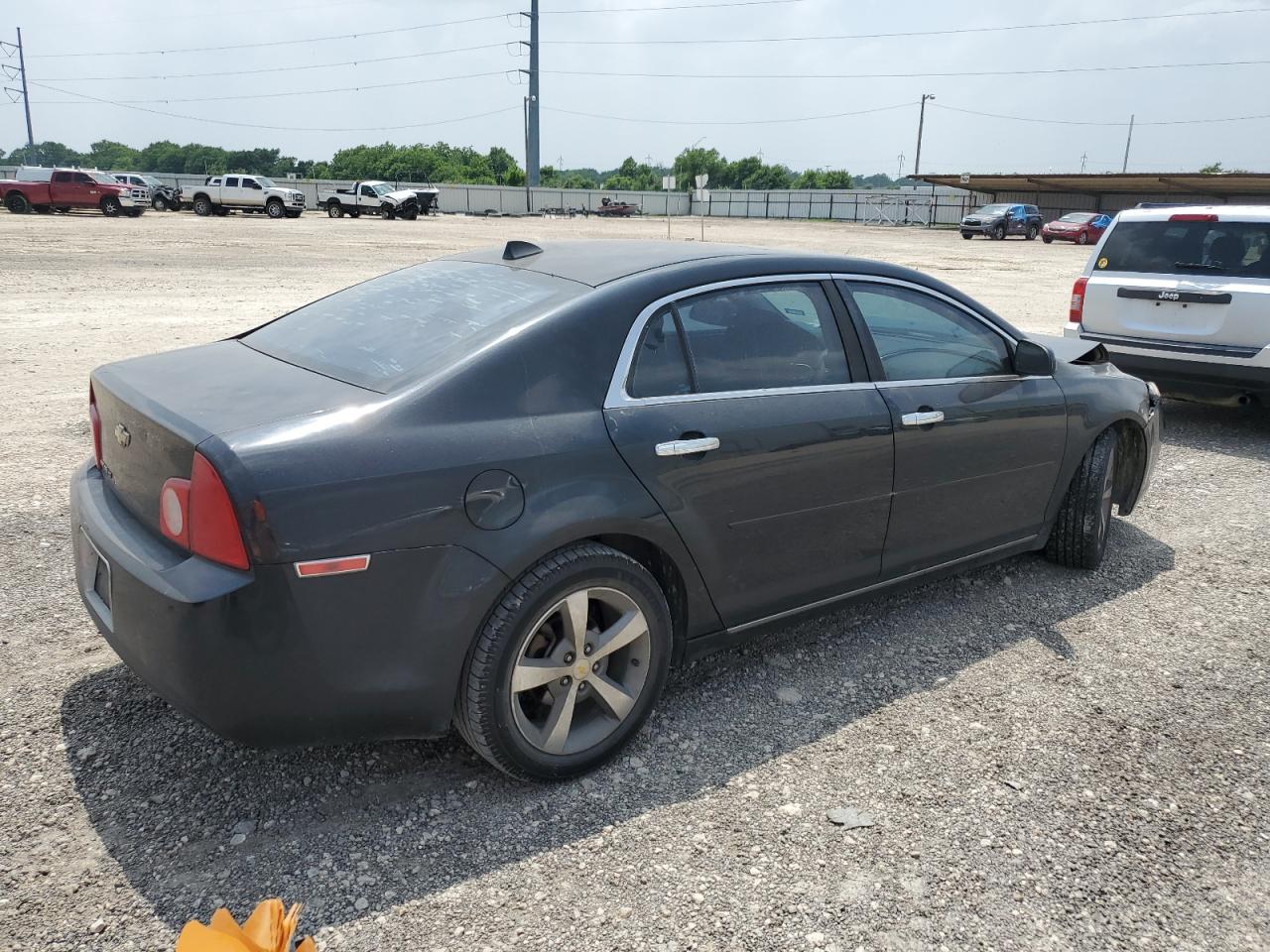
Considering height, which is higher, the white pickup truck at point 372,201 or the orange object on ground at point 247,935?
the white pickup truck at point 372,201

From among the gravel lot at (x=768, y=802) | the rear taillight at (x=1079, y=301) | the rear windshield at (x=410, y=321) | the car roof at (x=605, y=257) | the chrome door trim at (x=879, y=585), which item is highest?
the car roof at (x=605, y=257)

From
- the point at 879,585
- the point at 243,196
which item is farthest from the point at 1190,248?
the point at 243,196

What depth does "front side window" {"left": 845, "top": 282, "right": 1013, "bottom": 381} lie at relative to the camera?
3793 millimetres

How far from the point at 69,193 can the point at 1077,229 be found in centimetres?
4188

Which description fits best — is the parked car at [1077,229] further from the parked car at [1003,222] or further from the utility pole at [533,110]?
the utility pole at [533,110]

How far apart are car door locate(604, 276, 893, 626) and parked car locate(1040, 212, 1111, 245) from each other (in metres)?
44.4

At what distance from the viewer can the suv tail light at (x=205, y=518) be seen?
2408 millimetres

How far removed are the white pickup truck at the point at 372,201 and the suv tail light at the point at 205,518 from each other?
47202 millimetres

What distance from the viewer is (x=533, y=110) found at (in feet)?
254

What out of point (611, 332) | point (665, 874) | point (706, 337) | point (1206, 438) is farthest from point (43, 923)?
point (1206, 438)

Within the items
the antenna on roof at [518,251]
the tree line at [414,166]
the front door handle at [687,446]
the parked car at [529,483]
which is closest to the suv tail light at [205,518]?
the parked car at [529,483]

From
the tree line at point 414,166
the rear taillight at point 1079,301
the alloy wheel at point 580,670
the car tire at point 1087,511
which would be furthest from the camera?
the tree line at point 414,166

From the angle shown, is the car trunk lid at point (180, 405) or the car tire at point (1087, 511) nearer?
the car trunk lid at point (180, 405)

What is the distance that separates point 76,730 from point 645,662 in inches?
72.6
